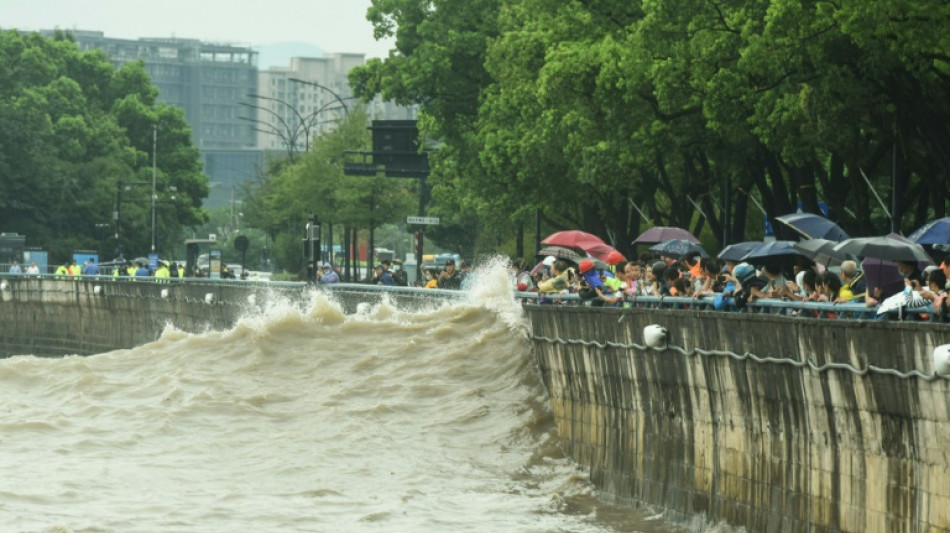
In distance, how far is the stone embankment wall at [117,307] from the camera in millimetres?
42781

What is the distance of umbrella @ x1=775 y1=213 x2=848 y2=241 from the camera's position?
26219 mm

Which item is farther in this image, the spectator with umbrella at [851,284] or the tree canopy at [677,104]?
the tree canopy at [677,104]

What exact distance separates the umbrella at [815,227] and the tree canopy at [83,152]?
7544cm

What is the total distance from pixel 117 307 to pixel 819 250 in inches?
1370

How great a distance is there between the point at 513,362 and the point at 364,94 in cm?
3870

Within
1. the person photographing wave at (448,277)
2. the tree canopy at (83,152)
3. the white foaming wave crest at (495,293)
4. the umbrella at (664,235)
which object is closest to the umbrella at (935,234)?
the white foaming wave crest at (495,293)

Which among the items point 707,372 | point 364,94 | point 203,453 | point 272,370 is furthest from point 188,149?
point 707,372

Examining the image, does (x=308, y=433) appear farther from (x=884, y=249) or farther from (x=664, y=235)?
(x=664, y=235)

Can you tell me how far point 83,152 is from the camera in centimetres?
10831

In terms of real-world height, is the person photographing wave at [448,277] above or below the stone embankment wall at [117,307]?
above

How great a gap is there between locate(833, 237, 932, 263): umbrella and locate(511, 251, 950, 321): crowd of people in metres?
0.22

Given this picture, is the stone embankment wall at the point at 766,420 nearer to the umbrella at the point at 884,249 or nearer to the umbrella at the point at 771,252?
the umbrella at the point at 884,249

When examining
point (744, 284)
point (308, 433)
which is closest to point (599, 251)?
point (308, 433)

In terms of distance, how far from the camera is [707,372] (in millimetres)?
18812
